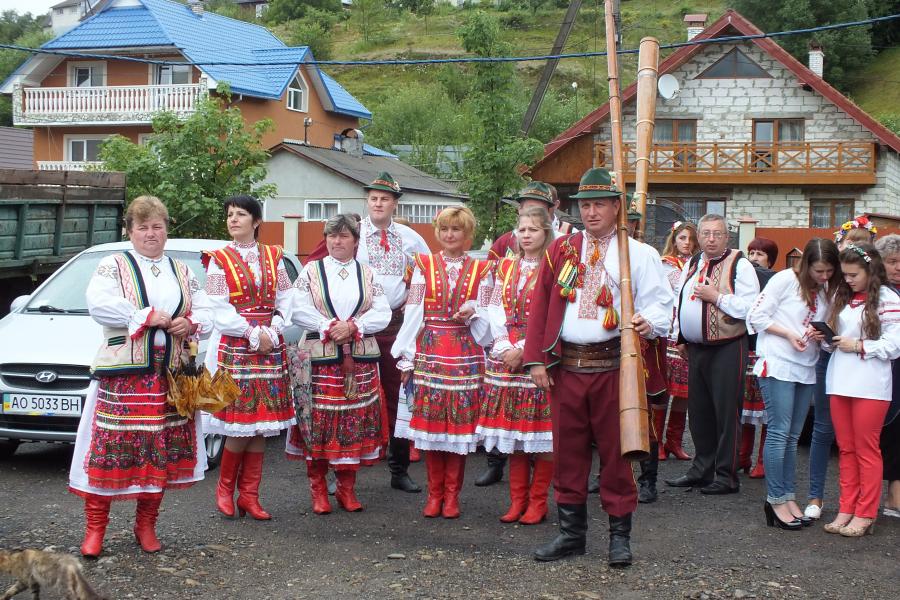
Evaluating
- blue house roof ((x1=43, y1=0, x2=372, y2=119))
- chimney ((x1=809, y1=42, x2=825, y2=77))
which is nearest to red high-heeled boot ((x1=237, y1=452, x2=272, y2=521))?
blue house roof ((x1=43, y1=0, x2=372, y2=119))

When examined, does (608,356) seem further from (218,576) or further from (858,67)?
(858,67)

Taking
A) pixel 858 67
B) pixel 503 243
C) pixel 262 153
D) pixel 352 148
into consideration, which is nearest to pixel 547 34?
pixel 858 67

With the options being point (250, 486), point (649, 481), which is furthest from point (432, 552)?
point (649, 481)

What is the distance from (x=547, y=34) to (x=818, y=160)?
2211 inches

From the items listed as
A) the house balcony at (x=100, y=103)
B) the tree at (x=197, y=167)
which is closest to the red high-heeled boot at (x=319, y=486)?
the tree at (x=197, y=167)

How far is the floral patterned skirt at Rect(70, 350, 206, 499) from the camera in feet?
17.8

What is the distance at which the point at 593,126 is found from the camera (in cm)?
3025

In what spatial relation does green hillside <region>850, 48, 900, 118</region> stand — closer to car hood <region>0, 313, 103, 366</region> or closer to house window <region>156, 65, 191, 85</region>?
house window <region>156, 65, 191, 85</region>

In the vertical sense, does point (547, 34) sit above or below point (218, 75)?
above

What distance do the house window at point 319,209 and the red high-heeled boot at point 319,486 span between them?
22.9 meters

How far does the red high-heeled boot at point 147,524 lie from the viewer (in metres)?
5.61

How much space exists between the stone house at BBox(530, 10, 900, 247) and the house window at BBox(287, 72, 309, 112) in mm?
11096

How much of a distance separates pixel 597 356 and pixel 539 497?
1430 millimetres

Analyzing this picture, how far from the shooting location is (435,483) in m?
6.64
